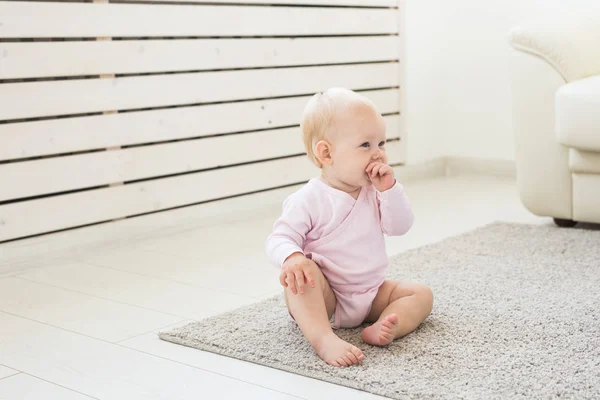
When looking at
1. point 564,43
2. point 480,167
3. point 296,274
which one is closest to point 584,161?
point 564,43

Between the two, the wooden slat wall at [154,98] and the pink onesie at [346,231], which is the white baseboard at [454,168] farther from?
the pink onesie at [346,231]

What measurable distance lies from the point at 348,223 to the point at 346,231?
15mm

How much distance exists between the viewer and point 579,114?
2.10 meters

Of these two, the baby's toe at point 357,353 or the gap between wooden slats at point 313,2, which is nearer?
the baby's toe at point 357,353

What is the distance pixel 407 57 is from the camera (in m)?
3.48

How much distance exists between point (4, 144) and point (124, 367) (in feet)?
3.13

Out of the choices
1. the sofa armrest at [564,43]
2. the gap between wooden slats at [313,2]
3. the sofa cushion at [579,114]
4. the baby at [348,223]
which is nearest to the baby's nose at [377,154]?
the baby at [348,223]

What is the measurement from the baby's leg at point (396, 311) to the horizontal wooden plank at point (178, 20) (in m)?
1.23

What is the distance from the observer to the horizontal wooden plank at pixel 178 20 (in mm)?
2082

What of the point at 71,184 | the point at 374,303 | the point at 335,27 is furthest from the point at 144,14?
the point at 374,303

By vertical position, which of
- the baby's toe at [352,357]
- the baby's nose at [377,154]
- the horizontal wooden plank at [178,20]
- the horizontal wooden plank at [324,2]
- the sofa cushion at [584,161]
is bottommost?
the baby's toe at [352,357]

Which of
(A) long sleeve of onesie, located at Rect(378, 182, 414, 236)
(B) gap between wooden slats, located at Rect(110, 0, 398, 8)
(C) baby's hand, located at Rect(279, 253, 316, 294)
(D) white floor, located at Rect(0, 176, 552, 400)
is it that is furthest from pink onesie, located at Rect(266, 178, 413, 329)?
(B) gap between wooden slats, located at Rect(110, 0, 398, 8)

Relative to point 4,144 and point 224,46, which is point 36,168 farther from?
point 224,46

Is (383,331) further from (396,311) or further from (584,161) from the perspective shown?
(584,161)
